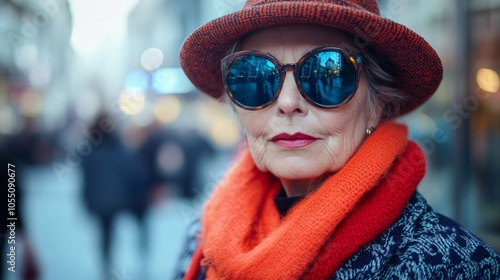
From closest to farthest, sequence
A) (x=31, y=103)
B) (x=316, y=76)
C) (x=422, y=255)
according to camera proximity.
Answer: (x=422, y=255) < (x=316, y=76) < (x=31, y=103)

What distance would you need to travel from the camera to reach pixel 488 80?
381 centimetres

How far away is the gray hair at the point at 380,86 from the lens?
61.1 inches

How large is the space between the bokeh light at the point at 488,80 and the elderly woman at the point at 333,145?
8.03ft

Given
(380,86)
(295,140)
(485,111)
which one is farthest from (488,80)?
(295,140)

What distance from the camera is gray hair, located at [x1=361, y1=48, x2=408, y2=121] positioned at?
A: 5.09 feet

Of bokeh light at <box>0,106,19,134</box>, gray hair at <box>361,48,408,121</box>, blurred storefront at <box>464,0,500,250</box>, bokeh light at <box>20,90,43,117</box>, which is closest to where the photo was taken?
gray hair at <box>361,48,408,121</box>

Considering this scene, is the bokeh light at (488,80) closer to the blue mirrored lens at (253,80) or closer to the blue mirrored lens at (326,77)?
the blue mirrored lens at (326,77)

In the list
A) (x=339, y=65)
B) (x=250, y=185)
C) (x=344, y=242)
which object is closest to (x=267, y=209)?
(x=250, y=185)

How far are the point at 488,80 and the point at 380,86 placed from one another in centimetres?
265

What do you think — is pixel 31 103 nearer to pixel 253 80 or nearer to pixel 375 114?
pixel 253 80

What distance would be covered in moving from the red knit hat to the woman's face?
2.0 inches

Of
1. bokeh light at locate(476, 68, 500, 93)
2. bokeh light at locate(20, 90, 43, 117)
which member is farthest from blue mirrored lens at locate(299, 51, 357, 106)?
bokeh light at locate(20, 90, 43, 117)

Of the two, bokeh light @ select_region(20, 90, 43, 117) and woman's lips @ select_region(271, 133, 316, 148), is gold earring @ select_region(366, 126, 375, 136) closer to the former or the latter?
woman's lips @ select_region(271, 133, 316, 148)

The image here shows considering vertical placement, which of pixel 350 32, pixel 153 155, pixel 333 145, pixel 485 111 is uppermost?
pixel 350 32
